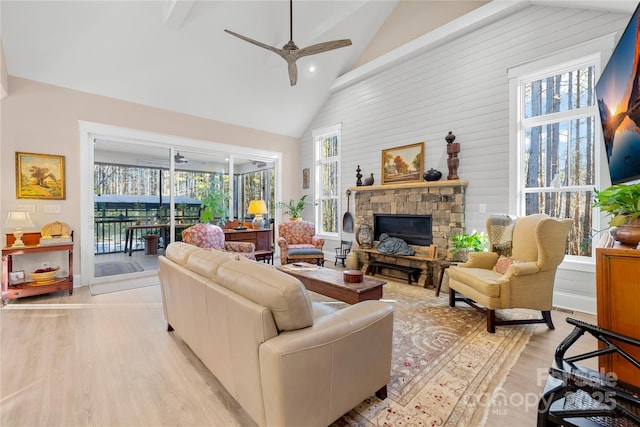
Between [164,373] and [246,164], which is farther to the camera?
[246,164]

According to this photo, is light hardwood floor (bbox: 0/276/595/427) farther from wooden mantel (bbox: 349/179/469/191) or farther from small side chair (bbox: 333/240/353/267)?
small side chair (bbox: 333/240/353/267)

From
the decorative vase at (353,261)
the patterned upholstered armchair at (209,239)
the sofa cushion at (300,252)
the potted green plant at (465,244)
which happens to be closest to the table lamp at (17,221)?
the patterned upholstered armchair at (209,239)

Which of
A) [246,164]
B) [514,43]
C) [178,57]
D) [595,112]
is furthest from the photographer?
[246,164]

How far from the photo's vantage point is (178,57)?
184 inches

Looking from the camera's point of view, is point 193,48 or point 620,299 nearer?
point 620,299

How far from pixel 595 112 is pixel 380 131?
308cm

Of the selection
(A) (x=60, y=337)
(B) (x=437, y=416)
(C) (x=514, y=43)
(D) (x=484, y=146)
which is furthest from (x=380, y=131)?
(A) (x=60, y=337)

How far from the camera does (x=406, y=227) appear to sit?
515 cm

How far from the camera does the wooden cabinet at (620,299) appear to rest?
1417 mm

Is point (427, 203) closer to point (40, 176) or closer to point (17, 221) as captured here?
point (17, 221)

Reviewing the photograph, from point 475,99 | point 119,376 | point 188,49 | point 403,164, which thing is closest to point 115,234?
point 188,49

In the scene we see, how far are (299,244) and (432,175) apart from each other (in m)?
2.74

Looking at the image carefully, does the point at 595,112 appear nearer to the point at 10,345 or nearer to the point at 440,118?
the point at 440,118

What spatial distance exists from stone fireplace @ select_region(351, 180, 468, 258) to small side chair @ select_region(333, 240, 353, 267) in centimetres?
72
